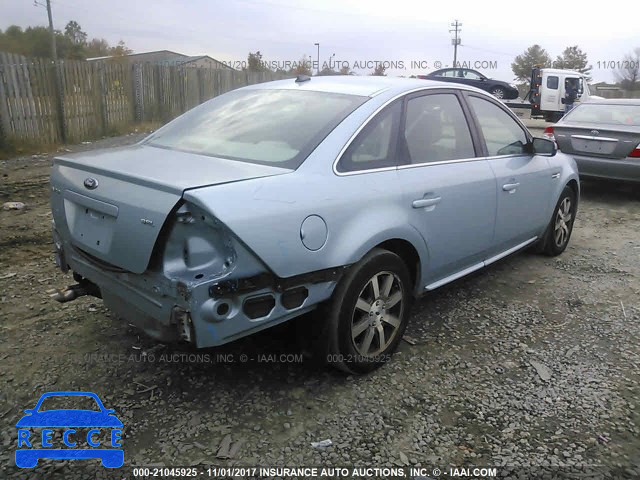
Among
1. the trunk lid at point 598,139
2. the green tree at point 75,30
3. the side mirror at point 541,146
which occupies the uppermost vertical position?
the green tree at point 75,30

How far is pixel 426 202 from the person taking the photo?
3.24 m

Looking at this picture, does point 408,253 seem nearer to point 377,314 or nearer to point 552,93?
point 377,314

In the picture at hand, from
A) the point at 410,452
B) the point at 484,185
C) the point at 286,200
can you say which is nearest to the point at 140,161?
the point at 286,200

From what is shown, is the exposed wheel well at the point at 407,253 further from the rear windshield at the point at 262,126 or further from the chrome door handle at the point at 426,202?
the rear windshield at the point at 262,126

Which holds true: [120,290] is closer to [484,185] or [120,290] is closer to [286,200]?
[286,200]

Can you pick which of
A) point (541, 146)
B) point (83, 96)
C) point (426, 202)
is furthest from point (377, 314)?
point (83, 96)

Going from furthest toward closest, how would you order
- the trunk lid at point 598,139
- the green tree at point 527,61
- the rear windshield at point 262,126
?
the green tree at point 527,61 → the trunk lid at point 598,139 → the rear windshield at point 262,126

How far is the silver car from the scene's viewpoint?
236 centimetres

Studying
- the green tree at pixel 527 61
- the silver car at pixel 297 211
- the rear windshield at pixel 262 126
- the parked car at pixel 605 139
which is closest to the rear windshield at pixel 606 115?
the parked car at pixel 605 139

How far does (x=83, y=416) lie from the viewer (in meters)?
2.67

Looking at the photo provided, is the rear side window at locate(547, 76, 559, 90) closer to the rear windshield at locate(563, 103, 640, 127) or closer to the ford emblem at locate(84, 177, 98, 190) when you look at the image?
the rear windshield at locate(563, 103, 640, 127)

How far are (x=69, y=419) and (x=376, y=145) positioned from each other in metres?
2.13

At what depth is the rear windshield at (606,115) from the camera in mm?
7652

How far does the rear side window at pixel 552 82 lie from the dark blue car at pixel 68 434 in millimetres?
22324
